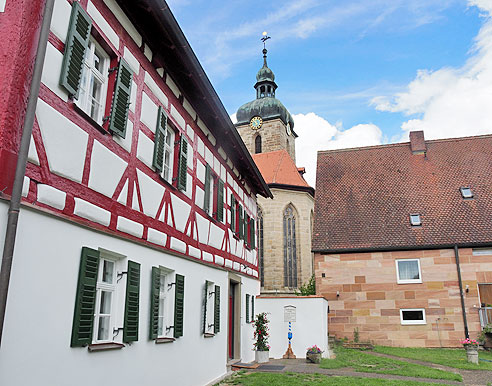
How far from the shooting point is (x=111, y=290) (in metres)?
5.61

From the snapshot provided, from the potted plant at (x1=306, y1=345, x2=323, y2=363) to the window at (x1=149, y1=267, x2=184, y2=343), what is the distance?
6823 millimetres

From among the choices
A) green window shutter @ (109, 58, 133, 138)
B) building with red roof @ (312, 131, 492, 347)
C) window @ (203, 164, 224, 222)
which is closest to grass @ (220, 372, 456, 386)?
window @ (203, 164, 224, 222)

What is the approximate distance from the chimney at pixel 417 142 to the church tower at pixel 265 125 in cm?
1909

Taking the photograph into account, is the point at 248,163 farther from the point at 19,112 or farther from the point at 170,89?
the point at 19,112

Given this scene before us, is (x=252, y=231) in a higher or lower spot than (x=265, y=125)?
lower

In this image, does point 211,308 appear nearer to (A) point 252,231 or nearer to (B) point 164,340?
(B) point 164,340

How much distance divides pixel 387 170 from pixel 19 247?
21.4 metres

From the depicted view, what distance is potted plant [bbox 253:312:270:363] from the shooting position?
13398 mm

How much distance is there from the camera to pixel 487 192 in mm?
20219

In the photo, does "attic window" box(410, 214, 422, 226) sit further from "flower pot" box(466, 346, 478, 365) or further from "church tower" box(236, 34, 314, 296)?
"church tower" box(236, 34, 314, 296)

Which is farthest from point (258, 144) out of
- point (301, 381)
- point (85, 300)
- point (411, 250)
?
point (85, 300)

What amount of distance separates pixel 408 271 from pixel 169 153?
47.4 ft

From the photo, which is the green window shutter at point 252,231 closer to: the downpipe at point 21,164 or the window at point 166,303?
the window at point 166,303

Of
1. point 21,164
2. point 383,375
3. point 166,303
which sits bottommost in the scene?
point 383,375
